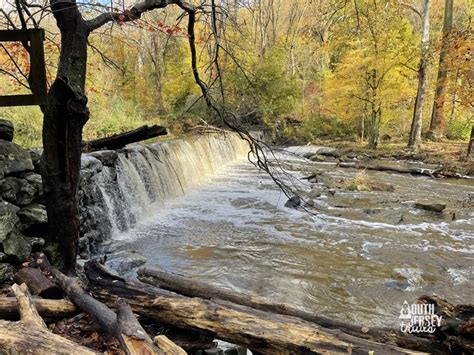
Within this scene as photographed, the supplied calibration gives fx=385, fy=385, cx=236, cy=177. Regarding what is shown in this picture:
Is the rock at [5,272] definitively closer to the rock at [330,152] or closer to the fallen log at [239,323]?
the fallen log at [239,323]

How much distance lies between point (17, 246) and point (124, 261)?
197cm

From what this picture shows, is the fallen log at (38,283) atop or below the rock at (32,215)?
below

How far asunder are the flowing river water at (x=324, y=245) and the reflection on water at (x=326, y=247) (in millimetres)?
17

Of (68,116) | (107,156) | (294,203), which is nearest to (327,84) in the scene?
(294,203)

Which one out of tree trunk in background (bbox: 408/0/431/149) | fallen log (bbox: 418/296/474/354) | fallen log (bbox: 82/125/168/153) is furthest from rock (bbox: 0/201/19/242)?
tree trunk in background (bbox: 408/0/431/149)

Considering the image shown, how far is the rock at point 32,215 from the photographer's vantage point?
167 inches

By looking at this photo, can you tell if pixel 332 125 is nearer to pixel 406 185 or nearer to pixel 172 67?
pixel 172 67

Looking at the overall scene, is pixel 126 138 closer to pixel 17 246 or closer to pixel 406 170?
pixel 17 246

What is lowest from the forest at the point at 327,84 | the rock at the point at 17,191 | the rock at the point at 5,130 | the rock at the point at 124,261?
the rock at the point at 124,261

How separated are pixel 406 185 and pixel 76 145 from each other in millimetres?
10771

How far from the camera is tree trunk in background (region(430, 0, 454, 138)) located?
16250 millimetres

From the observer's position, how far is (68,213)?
400 centimetres

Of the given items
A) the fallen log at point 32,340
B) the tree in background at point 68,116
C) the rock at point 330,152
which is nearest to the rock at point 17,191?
the tree in background at point 68,116

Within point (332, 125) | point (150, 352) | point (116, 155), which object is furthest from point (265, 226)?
point (332, 125)
